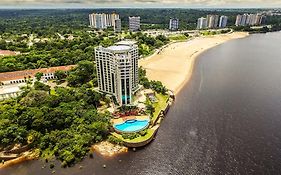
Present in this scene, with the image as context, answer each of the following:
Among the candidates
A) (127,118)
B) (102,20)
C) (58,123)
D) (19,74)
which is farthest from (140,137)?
(102,20)

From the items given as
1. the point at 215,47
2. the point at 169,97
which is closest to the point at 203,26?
the point at 215,47

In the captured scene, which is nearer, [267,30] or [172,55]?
[172,55]

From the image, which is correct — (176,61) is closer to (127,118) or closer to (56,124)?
(127,118)

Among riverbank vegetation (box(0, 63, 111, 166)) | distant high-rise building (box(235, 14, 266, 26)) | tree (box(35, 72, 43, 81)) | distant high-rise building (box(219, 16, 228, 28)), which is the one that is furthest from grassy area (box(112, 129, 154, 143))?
distant high-rise building (box(235, 14, 266, 26))

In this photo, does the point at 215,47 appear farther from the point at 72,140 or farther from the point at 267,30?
the point at 72,140

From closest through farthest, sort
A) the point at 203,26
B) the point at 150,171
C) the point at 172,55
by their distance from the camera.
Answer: the point at 150,171 < the point at 172,55 < the point at 203,26

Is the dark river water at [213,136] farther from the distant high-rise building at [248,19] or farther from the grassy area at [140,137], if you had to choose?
the distant high-rise building at [248,19]

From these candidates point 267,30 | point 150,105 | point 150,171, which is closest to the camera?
point 150,171
